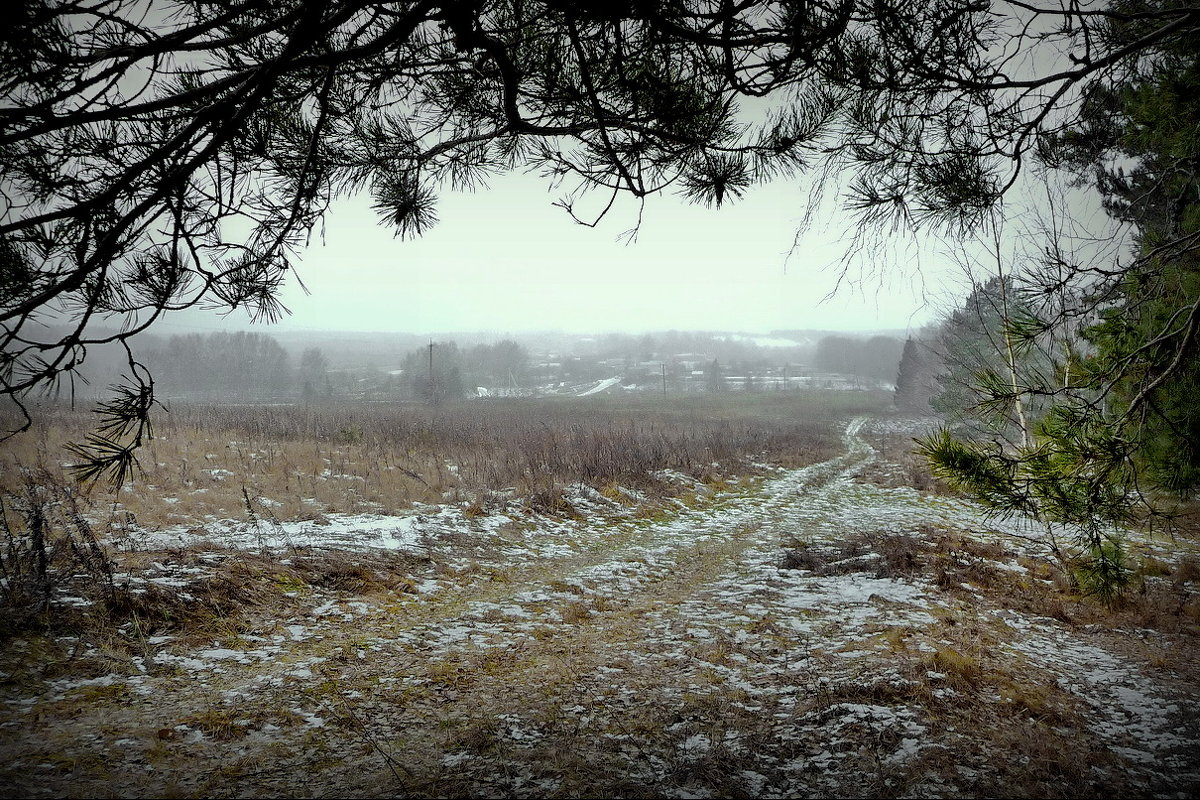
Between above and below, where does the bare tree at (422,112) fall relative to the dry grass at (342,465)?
above

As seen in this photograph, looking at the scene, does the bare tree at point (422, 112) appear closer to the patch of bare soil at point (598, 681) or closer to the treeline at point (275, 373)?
the patch of bare soil at point (598, 681)

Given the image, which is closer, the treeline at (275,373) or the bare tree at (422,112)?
the bare tree at (422,112)

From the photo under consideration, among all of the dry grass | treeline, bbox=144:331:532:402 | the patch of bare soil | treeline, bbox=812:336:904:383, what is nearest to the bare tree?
the patch of bare soil

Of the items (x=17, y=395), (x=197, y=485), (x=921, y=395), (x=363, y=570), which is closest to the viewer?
(x=17, y=395)

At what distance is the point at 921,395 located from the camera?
43.8 m

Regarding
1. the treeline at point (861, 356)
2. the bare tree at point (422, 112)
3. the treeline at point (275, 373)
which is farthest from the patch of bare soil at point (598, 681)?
the treeline at point (861, 356)

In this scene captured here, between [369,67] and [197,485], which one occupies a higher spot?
[369,67]

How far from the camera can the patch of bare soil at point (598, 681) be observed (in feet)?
7.27

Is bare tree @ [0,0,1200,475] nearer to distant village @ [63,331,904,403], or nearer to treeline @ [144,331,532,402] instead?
distant village @ [63,331,904,403]

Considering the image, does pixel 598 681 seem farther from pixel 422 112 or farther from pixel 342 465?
pixel 342 465

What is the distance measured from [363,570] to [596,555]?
2.50 m

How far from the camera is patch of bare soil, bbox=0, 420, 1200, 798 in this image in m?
2.22

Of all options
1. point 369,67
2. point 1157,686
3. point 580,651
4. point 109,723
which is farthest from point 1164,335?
point 109,723

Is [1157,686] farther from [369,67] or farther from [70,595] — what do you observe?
[70,595]
